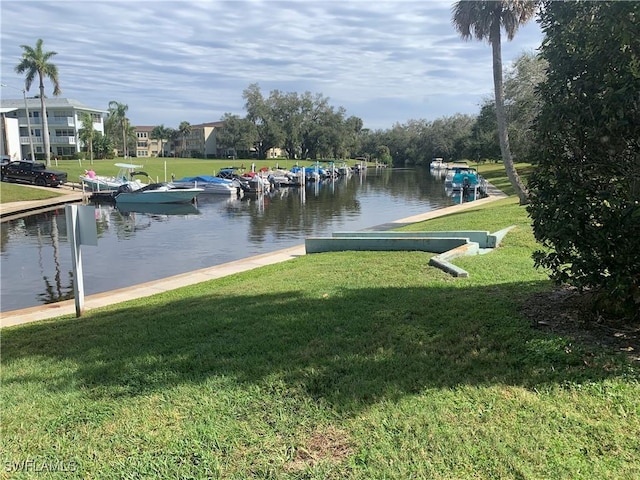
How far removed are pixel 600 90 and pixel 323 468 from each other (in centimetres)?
368

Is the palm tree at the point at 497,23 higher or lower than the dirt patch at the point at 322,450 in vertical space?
higher

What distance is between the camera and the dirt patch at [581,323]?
14.0ft

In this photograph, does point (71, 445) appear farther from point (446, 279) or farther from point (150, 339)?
point (446, 279)

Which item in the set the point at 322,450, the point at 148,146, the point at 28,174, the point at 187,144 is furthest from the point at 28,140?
the point at 322,450

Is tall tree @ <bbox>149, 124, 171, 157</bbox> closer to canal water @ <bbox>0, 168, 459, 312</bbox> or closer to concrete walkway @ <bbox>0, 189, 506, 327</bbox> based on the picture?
canal water @ <bbox>0, 168, 459, 312</bbox>

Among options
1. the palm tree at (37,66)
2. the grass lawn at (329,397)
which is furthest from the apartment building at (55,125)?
the grass lawn at (329,397)

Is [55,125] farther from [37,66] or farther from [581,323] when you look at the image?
[581,323]

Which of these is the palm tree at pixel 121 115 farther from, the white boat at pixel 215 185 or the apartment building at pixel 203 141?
the white boat at pixel 215 185

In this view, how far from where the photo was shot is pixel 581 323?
4.74 m

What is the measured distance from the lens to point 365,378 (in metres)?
3.95

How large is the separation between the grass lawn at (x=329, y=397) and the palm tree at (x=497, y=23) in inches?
668

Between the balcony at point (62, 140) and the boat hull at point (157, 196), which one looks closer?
the boat hull at point (157, 196)

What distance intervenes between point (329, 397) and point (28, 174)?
1698 inches

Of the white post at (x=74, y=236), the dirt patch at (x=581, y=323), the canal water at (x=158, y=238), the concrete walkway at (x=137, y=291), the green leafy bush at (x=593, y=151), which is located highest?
the green leafy bush at (x=593, y=151)
